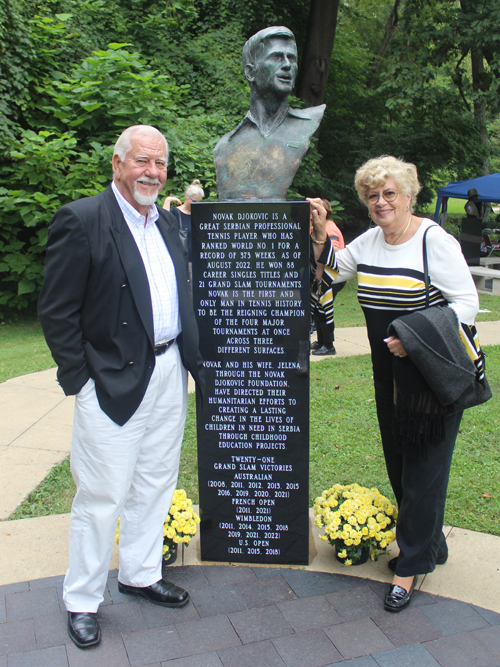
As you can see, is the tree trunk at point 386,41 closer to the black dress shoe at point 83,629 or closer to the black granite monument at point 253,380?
the black granite monument at point 253,380

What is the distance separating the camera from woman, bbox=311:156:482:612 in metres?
2.67

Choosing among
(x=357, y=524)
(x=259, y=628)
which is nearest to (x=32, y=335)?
(x=357, y=524)

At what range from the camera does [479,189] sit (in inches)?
622

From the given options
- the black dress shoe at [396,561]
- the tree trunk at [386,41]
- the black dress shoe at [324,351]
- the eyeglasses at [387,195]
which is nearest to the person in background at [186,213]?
the eyeglasses at [387,195]

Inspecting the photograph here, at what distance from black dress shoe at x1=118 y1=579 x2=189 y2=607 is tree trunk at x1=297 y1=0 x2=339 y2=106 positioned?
38.3 ft

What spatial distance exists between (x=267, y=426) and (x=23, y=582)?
1489mm

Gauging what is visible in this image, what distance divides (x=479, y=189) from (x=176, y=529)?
49.1 ft

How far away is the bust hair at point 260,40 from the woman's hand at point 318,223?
2.76 feet

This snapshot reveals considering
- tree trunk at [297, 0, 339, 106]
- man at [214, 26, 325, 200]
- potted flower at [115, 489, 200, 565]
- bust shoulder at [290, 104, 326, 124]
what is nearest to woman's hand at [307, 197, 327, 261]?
man at [214, 26, 325, 200]

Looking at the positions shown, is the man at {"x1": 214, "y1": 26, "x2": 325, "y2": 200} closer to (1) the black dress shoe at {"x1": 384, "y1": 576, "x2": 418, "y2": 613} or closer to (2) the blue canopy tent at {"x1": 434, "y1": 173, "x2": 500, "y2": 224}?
(1) the black dress shoe at {"x1": 384, "y1": 576, "x2": 418, "y2": 613}

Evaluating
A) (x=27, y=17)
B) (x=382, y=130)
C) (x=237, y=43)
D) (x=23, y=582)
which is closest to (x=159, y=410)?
(x=23, y=582)

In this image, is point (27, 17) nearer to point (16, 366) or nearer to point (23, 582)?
point (16, 366)

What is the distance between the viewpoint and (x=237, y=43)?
40.5 ft

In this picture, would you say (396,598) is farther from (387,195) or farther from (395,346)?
(387,195)
